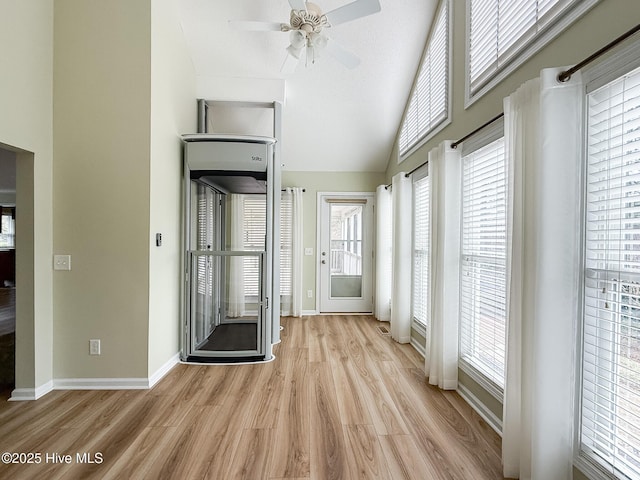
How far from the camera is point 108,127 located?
263 cm

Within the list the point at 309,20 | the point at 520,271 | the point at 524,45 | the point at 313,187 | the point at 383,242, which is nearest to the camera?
the point at 520,271

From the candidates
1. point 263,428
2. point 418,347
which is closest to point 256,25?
point 263,428

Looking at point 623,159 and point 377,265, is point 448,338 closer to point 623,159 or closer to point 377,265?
point 623,159

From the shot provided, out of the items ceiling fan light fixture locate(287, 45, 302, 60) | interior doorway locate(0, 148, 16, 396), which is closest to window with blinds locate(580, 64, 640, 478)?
ceiling fan light fixture locate(287, 45, 302, 60)

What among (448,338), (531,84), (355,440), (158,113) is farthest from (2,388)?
(531,84)

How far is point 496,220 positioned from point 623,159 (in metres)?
0.89

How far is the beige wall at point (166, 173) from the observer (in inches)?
107

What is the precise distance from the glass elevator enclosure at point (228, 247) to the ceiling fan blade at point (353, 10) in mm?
1229

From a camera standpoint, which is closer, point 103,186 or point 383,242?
point 103,186

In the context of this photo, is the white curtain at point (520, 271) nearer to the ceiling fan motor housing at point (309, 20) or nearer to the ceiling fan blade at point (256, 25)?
the ceiling fan motor housing at point (309, 20)

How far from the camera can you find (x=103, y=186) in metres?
2.63

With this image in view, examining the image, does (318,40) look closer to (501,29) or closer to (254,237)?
(501,29)

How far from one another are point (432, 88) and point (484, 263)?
201 centimetres

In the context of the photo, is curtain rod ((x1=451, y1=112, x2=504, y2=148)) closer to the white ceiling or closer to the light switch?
the white ceiling
